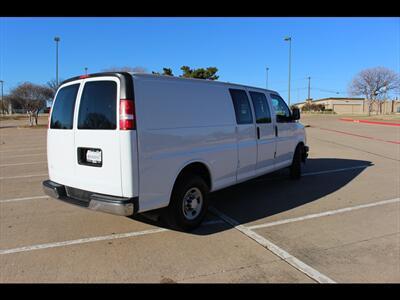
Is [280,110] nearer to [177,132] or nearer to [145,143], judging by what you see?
[177,132]

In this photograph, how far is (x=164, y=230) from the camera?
195 inches

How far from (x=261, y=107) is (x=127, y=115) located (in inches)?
132

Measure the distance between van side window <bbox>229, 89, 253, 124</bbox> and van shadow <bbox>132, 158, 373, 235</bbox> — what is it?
153 cm

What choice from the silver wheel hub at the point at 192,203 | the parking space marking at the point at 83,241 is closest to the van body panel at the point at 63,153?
the parking space marking at the point at 83,241

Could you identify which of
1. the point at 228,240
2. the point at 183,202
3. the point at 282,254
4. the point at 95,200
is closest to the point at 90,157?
the point at 95,200

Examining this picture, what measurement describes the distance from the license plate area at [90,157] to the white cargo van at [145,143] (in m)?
0.01

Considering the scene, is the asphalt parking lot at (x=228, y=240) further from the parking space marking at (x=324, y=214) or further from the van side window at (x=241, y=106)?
the van side window at (x=241, y=106)

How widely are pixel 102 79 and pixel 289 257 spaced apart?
315cm

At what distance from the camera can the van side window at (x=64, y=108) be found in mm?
4668

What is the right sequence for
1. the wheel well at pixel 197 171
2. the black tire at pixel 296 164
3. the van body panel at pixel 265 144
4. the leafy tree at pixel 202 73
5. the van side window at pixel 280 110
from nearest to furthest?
1. the wheel well at pixel 197 171
2. the van body panel at pixel 265 144
3. the van side window at pixel 280 110
4. the black tire at pixel 296 164
5. the leafy tree at pixel 202 73

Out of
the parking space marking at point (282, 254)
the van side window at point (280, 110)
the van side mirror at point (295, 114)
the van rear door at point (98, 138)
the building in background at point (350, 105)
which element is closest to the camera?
the parking space marking at point (282, 254)

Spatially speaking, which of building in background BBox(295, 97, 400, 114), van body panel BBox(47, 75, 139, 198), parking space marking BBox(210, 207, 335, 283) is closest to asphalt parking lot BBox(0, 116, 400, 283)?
parking space marking BBox(210, 207, 335, 283)
